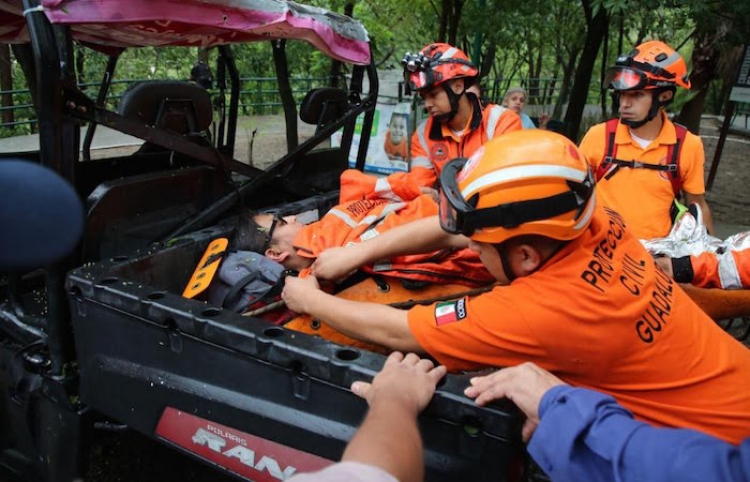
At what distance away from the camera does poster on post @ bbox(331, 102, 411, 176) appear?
7.71 meters

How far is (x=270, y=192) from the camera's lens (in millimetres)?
3756

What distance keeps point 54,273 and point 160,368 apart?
602 millimetres

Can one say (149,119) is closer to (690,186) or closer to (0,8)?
(0,8)

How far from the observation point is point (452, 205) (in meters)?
1.66

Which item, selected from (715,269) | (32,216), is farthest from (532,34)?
(32,216)

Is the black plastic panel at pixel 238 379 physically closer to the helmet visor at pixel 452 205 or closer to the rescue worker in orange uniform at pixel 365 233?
the helmet visor at pixel 452 205

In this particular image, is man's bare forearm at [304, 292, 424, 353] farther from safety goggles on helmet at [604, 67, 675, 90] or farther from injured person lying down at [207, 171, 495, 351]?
safety goggles on helmet at [604, 67, 675, 90]

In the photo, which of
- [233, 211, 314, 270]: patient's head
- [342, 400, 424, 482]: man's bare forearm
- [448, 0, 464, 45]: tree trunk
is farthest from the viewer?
[448, 0, 464, 45]: tree trunk

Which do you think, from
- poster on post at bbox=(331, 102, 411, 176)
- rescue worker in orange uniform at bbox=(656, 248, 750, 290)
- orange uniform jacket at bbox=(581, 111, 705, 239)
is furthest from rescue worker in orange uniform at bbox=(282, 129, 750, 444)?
poster on post at bbox=(331, 102, 411, 176)

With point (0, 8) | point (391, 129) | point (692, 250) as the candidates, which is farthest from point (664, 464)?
point (391, 129)

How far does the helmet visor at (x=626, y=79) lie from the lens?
3.23 metres

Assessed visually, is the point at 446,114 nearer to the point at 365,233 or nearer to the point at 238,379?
the point at 365,233

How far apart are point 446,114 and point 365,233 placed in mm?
1381

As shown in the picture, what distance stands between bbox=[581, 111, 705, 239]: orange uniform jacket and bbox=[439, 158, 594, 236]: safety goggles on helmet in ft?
5.94
